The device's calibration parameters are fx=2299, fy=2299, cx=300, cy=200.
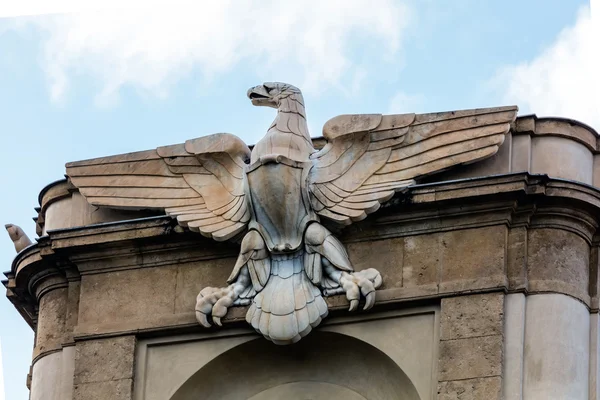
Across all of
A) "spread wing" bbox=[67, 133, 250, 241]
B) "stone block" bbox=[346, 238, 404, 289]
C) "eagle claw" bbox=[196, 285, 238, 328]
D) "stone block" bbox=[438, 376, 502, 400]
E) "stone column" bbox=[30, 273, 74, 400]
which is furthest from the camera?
"stone column" bbox=[30, 273, 74, 400]

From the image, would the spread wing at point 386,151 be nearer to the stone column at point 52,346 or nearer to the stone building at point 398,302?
the stone building at point 398,302

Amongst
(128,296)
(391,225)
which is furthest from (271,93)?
(128,296)

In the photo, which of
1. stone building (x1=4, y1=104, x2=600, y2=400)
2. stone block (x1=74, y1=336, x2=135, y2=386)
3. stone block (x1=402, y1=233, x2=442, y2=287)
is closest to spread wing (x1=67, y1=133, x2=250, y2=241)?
stone building (x1=4, y1=104, x2=600, y2=400)

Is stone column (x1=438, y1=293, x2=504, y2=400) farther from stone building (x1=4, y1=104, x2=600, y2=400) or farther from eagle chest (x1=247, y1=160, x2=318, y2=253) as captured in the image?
eagle chest (x1=247, y1=160, x2=318, y2=253)

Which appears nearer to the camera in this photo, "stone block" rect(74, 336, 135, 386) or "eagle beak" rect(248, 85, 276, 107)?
"stone block" rect(74, 336, 135, 386)

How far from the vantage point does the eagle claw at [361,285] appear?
21641 mm

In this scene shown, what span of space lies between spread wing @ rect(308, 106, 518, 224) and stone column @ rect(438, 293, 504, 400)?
1.33m

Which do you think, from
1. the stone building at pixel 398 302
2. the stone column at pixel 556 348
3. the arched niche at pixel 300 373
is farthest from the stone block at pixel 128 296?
the stone column at pixel 556 348

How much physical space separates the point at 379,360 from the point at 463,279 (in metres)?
1.20

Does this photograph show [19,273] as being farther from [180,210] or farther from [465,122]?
[465,122]

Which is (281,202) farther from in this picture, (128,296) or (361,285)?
(128,296)

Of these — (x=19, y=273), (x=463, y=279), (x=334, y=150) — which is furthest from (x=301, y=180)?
(x=19, y=273)

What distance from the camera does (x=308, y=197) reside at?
22000 mm

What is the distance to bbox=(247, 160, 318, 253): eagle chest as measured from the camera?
21953 mm
